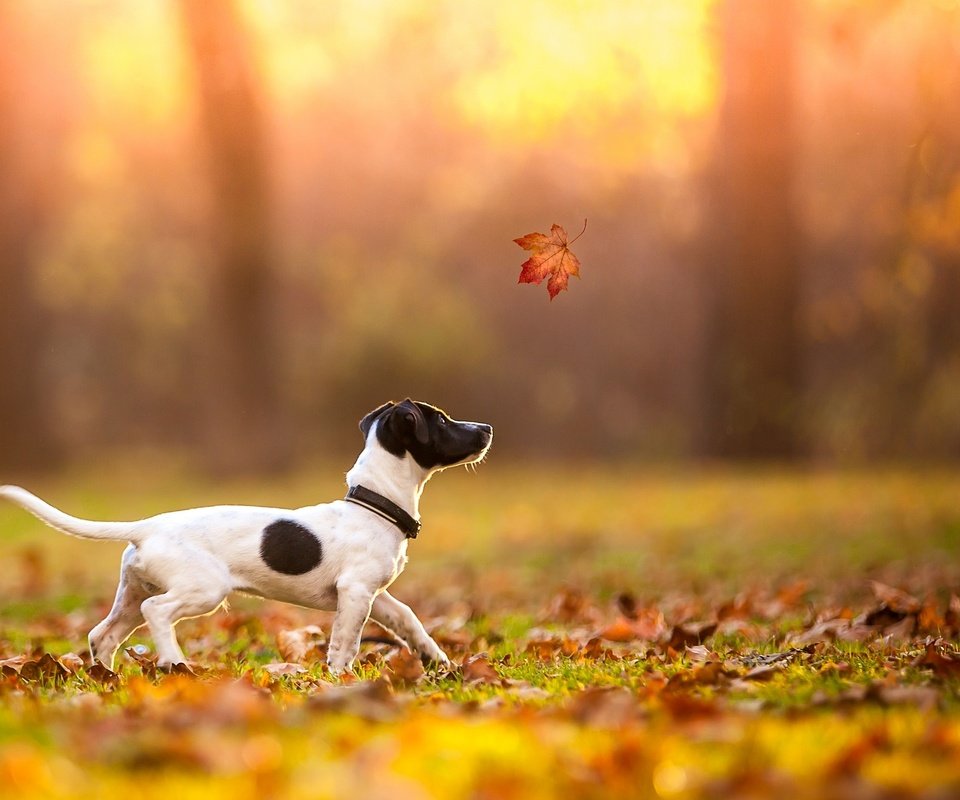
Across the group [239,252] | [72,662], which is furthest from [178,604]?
[239,252]

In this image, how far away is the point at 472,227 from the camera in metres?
26.8

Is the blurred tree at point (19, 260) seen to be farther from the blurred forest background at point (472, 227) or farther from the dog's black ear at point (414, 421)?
the dog's black ear at point (414, 421)

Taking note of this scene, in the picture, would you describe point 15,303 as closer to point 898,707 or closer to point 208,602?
point 208,602

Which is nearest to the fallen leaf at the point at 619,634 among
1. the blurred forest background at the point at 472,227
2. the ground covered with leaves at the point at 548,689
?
the ground covered with leaves at the point at 548,689

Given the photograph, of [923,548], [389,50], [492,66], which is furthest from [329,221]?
[923,548]

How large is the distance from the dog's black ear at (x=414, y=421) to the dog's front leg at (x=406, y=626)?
678 millimetres

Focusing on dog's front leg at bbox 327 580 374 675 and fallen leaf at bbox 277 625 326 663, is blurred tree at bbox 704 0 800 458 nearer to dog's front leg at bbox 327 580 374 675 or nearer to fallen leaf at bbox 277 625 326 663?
fallen leaf at bbox 277 625 326 663

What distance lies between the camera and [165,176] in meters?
27.1

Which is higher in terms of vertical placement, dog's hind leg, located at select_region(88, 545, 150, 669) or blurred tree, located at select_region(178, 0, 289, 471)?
blurred tree, located at select_region(178, 0, 289, 471)

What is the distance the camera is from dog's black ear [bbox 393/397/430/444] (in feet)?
17.7

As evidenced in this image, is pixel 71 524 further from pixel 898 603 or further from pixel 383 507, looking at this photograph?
pixel 898 603

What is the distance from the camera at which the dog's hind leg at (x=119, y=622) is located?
5.15 m

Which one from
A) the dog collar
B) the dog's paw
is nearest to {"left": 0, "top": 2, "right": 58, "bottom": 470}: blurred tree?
the dog collar

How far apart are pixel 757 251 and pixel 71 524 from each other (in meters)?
15.7
